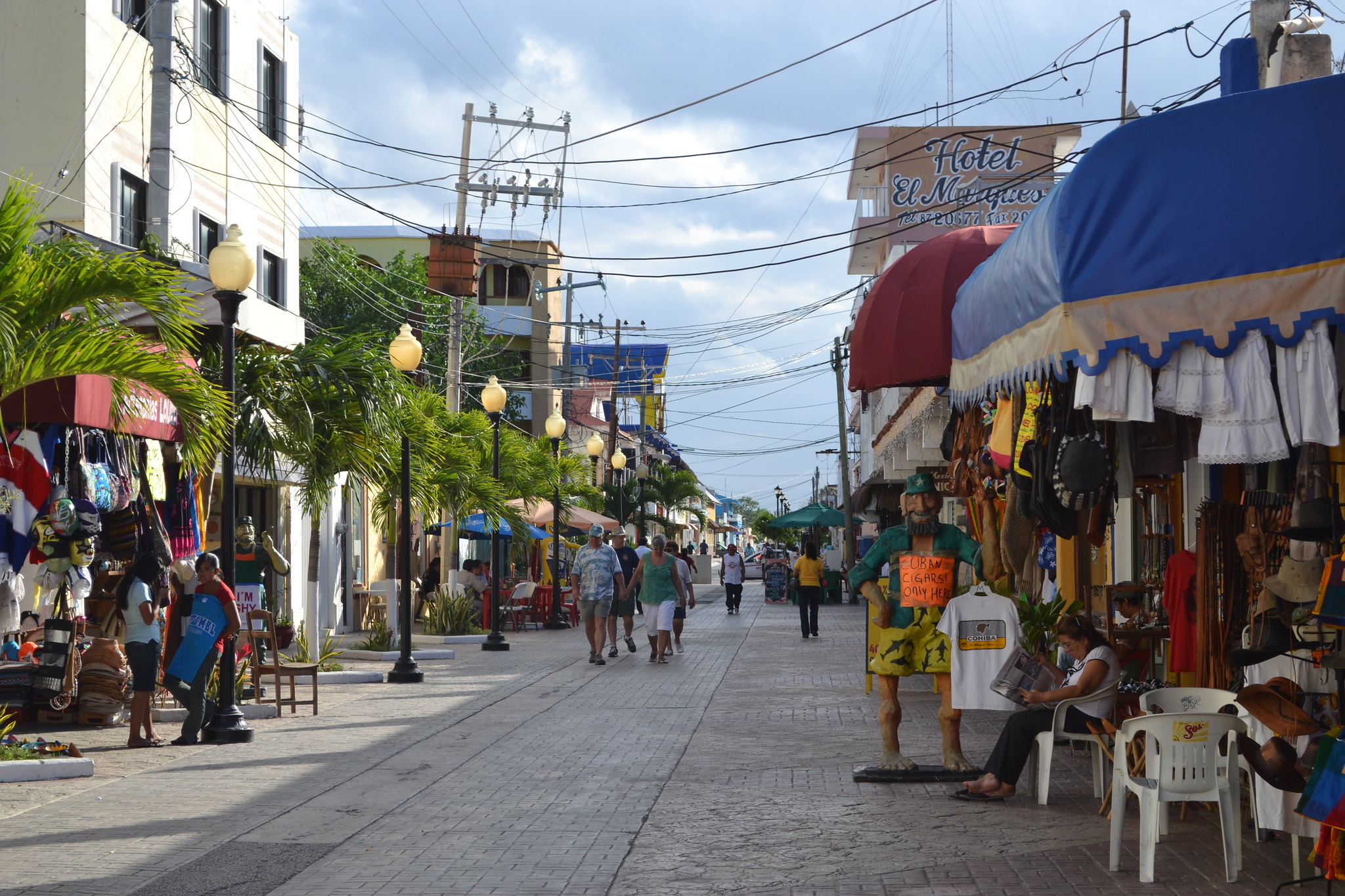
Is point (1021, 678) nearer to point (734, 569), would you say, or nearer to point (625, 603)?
point (625, 603)

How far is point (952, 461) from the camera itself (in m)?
11.8

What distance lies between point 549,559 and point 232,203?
1674cm

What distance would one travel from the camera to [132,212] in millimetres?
18688

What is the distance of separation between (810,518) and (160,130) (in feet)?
76.7

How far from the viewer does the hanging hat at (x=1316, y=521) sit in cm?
680

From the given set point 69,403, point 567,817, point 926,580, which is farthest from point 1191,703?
point 69,403

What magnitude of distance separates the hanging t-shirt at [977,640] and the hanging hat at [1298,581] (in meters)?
2.18

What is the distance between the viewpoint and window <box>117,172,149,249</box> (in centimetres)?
1838

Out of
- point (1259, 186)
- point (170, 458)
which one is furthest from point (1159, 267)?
point (170, 458)

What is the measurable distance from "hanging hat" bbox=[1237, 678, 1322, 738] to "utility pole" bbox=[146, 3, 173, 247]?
16045 mm

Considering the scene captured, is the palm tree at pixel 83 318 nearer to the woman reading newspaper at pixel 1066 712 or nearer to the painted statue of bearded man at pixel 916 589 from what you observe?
the painted statue of bearded man at pixel 916 589

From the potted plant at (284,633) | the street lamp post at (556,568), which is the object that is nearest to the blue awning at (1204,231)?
the potted plant at (284,633)

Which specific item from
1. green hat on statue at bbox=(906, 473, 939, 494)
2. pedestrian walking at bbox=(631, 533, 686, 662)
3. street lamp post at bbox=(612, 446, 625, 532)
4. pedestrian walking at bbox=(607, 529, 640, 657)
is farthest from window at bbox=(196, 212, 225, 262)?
green hat on statue at bbox=(906, 473, 939, 494)

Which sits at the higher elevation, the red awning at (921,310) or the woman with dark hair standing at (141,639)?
the red awning at (921,310)
